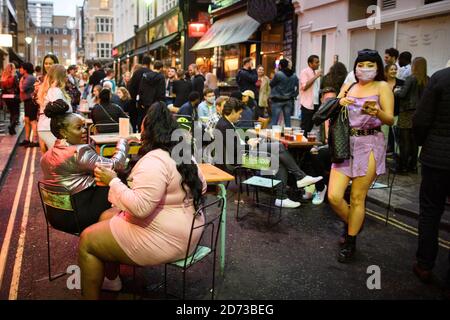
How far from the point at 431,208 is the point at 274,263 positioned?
5.27 feet

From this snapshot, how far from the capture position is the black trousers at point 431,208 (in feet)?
13.8

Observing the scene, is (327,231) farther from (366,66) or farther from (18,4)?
(18,4)

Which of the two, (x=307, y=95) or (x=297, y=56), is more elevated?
(x=297, y=56)

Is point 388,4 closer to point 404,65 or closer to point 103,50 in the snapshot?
point 404,65

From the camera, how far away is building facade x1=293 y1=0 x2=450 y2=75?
388 inches

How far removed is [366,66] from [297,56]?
11.1 meters

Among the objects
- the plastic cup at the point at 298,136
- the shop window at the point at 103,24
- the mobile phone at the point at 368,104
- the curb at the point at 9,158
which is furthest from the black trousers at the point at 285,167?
the shop window at the point at 103,24

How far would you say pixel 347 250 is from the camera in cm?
488

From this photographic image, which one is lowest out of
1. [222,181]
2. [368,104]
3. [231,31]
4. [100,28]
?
[222,181]

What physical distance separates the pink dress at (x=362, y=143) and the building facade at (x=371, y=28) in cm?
591

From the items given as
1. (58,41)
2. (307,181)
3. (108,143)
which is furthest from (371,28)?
(58,41)

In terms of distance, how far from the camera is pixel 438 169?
13.6 feet
